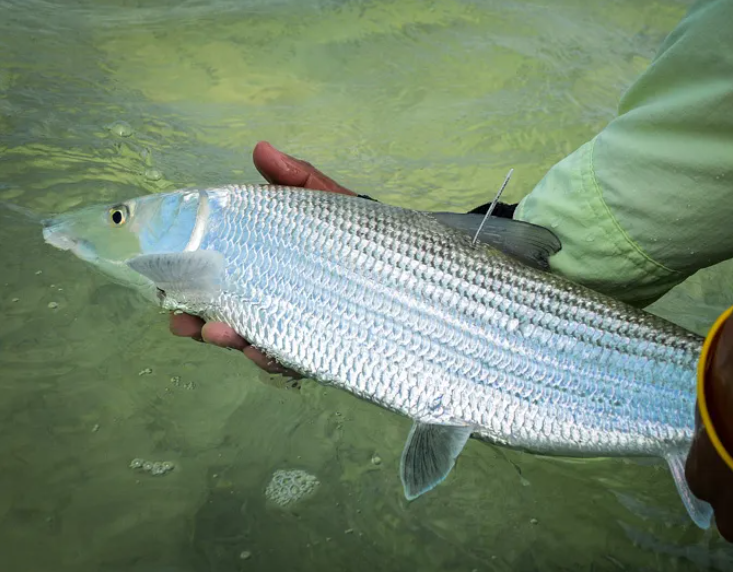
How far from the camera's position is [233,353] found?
3.09m

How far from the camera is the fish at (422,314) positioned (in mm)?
2121

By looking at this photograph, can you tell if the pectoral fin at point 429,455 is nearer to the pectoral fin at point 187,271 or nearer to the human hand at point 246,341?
the human hand at point 246,341

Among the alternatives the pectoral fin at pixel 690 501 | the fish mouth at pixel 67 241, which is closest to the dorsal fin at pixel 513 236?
the pectoral fin at pixel 690 501

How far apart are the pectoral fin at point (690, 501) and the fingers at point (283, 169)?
62.4 inches

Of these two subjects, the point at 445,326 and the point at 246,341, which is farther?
the point at 246,341

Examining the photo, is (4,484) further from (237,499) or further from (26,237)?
(26,237)

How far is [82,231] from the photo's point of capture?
244 centimetres

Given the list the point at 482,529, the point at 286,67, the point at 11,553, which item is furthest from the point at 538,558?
the point at 286,67

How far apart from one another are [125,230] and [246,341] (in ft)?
1.93

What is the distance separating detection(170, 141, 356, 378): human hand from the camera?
233 centimetres

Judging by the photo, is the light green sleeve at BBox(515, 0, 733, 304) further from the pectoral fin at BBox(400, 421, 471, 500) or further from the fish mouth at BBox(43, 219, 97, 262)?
the fish mouth at BBox(43, 219, 97, 262)

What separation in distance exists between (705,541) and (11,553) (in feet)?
8.01

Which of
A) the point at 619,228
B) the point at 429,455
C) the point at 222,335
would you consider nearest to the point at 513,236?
the point at 619,228

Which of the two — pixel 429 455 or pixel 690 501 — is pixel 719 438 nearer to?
pixel 690 501
